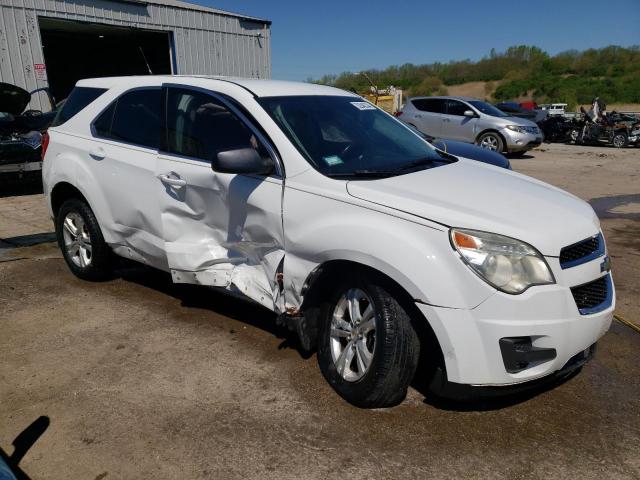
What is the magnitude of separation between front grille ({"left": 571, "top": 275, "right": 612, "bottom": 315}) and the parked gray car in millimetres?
12265

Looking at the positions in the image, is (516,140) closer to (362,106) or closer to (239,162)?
(362,106)

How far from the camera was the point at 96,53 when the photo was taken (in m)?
25.9

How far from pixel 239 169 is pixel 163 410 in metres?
1.39

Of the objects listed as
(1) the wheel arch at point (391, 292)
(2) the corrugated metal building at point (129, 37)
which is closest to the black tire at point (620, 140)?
(2) the corrugated metal building at point (129, 37)

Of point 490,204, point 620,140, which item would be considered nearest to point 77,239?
point 490,204

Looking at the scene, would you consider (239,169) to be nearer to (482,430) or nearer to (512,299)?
(512,299)

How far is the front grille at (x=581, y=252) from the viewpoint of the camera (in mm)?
2594

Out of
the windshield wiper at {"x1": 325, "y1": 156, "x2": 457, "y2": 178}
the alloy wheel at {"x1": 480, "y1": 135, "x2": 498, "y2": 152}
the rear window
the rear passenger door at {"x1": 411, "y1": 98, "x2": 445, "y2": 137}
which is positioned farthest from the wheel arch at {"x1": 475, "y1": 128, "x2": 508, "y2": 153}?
the rear window

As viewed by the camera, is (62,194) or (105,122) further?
(62,194)

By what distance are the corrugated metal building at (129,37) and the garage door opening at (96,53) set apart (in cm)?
4

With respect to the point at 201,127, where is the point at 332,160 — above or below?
below

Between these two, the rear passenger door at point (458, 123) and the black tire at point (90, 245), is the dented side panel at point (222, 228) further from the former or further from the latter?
the rear passenger door at point (458, 123)

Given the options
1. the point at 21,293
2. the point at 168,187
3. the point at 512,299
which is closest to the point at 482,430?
the point at 512,299

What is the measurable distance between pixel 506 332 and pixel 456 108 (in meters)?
13.6
